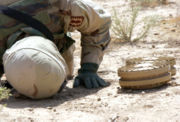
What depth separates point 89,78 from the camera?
4207 mm

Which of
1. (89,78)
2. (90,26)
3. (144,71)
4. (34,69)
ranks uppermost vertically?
(90,26)

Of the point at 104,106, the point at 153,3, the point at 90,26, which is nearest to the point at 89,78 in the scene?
the point at 90,26

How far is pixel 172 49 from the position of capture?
19.3ft

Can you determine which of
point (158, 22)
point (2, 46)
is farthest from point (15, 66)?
Result: point (158, 22)

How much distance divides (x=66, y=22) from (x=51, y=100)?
2.92 ft

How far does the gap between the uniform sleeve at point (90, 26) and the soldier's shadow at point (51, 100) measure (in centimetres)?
50

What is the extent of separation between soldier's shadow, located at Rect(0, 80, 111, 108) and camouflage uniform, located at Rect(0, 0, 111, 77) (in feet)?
1.61

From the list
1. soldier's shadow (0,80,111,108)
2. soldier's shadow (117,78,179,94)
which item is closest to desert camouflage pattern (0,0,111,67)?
soldier's shadow (0,80,111,108)

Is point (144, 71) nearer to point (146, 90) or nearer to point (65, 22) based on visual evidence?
point (146, 90)

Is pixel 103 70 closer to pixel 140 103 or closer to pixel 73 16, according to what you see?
pixel 73 16

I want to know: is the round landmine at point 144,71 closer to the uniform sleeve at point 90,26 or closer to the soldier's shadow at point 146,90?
the soldier's shadow at point 146,90

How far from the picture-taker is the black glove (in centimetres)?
414

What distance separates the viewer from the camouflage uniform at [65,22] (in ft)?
12.5

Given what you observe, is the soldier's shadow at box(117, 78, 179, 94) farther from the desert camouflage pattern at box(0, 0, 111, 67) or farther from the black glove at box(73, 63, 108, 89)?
the desert camouflage pattern at box(0, 0, 111, 67)
